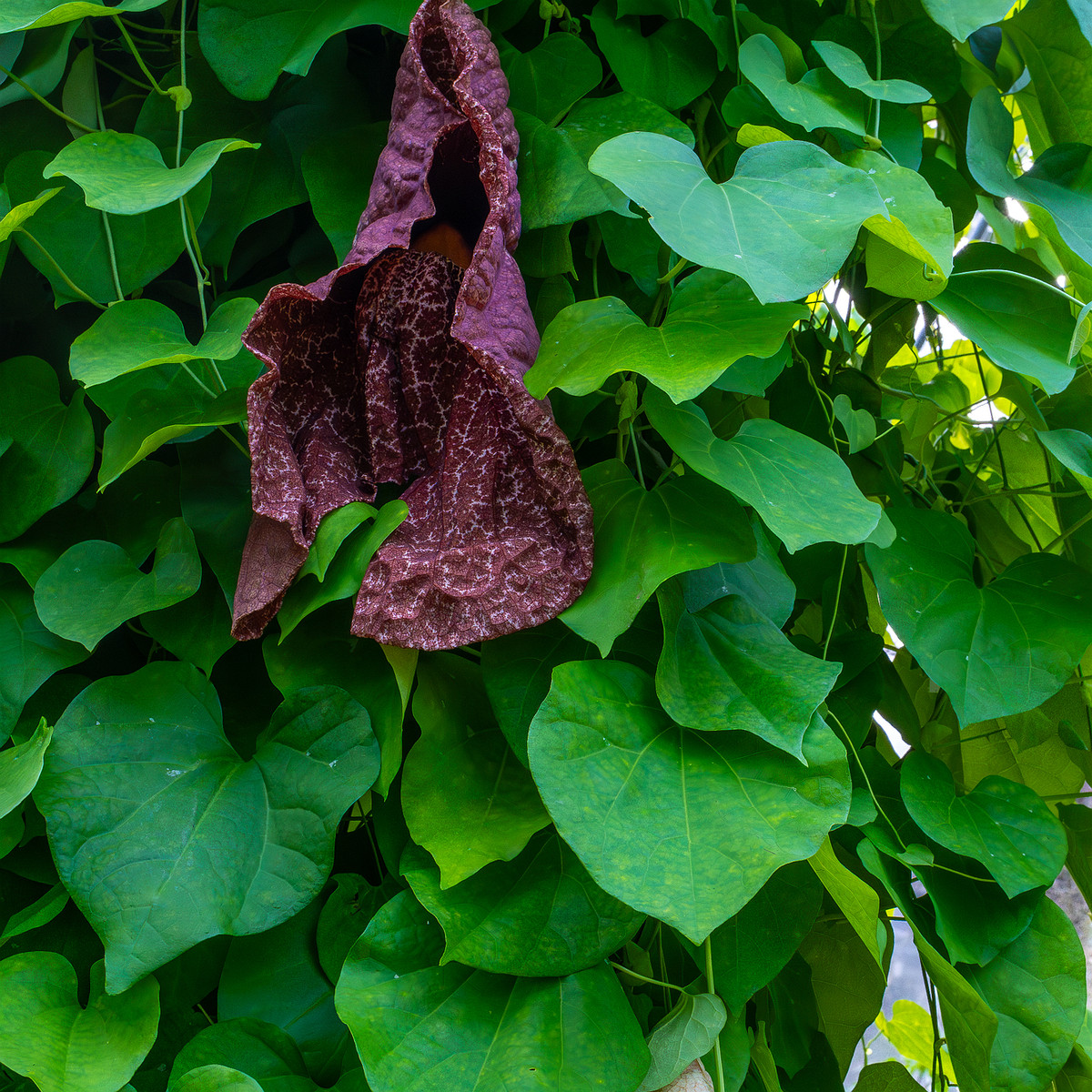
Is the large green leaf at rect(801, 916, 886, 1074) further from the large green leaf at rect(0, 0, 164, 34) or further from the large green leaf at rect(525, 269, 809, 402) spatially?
the large green leaf at rect(0, 0, 164, 34)

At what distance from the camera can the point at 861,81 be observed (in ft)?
2.41

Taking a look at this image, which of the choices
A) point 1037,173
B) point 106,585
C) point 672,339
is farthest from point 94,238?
point 1037,173

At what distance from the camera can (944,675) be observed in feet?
2.43

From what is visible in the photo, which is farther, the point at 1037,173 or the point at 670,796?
the point at 1037,173

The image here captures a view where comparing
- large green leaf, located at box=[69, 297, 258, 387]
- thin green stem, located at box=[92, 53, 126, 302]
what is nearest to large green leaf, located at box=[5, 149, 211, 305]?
thin green stem, located at box=[92, 53, 126, 302]

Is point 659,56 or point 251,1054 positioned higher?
point 659,56

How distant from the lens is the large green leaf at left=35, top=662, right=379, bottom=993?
25.1 inches

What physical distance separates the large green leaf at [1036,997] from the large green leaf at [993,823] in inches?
1.9

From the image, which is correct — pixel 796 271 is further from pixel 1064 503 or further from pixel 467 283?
pixel 1064 503

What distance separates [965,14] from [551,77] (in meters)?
0.32

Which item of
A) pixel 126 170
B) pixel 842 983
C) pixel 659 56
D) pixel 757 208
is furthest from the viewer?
pixel 842 983

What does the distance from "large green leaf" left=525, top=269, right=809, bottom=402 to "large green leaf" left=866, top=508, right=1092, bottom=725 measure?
27 cm

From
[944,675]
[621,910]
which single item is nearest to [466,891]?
[621,910]

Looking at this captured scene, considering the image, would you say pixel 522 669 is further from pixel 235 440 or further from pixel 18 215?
pixel 18 215
